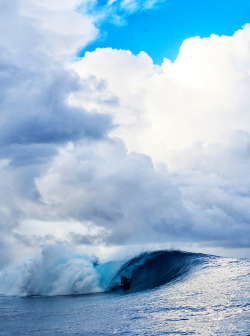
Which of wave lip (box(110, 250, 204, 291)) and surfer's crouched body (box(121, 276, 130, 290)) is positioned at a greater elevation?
wave lip (box(110, 250, 204, 291))

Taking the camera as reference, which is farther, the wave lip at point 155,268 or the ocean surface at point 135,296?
the wave lip at point 155,268

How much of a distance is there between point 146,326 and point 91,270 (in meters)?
15.7

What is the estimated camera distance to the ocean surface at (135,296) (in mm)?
10070

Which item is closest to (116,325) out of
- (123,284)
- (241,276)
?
(241,276)

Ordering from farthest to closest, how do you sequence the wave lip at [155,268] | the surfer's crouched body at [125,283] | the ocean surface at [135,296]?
the surfer's crouched body at [125,283] → the wave lip at [155,268] → the ocean surface at [135,296]

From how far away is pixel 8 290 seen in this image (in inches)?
1138

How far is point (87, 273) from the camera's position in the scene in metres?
24.7

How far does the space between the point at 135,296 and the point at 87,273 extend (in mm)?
7874

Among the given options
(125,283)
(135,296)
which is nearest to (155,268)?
(125,283)

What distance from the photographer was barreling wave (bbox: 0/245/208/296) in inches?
934

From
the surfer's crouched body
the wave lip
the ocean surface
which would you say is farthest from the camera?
the surfer's crouched body

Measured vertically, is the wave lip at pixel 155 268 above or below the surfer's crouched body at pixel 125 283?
above

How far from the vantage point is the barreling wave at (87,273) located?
77.9 ft

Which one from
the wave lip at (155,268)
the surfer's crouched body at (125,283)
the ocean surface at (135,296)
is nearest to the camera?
the ocean surface at (135,296)
